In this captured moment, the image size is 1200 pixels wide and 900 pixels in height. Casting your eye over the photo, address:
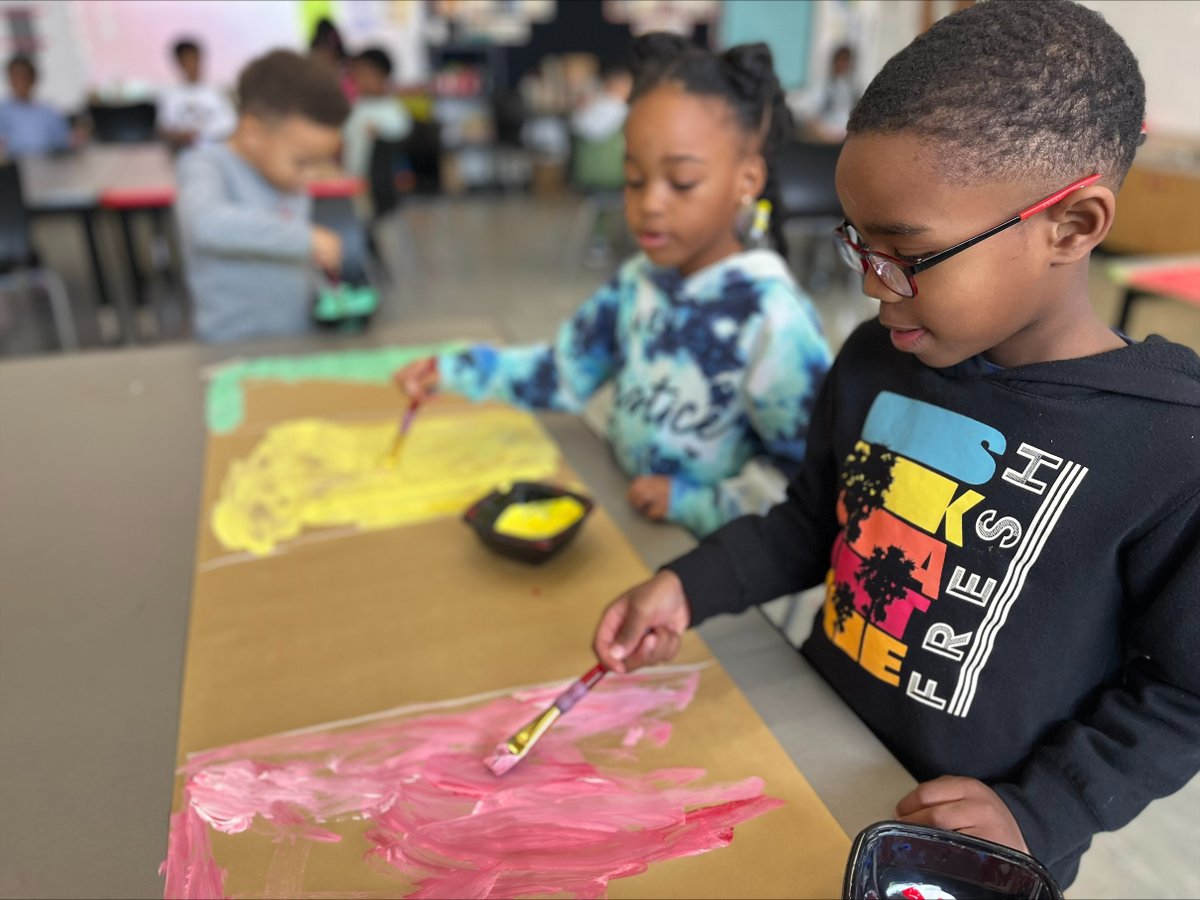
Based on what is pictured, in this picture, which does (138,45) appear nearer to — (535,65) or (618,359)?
(535,65)

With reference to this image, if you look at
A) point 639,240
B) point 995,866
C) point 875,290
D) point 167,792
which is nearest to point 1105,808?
point 995,866

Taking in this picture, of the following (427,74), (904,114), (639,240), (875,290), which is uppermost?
(904,114)

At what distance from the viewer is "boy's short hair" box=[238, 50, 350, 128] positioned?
5.85 ft

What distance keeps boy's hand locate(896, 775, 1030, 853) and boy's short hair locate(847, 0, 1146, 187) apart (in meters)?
0.42

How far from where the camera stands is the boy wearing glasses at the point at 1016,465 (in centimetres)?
57

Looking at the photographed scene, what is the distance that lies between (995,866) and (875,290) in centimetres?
39

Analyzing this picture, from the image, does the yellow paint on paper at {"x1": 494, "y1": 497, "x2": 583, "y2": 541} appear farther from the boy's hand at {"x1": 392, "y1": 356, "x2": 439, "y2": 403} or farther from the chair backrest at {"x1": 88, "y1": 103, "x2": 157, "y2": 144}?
the chair backrest at {"x1": 88, "y1": 103, "x2": 157, "y2": 144}

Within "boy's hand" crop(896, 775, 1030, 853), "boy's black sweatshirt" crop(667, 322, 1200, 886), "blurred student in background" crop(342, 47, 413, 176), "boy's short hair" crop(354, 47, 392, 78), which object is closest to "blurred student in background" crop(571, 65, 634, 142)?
"blurred student in background" crop(342, 47, 413, 176)

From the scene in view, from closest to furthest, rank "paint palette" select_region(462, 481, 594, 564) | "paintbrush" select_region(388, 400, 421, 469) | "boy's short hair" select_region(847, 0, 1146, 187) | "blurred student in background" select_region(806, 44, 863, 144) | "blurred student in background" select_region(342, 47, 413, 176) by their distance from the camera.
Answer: "boy's short hair" select_region(847, 0, 1146, 187), "paint palette" select_region(462, 481, 594, 564), "paintbrush" select_region(388, 400, 421, 469), "blurred student in background" select_region(342, 47, 413, 176), "blurred student in background" select_region(806, 44, 863, 144)

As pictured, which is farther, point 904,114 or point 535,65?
point 535,65

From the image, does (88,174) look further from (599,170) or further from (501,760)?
(501,760)

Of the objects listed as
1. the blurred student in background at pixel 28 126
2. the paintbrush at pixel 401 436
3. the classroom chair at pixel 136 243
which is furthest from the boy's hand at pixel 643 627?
the blurred student in background at pixel 28 126

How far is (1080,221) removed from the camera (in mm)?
585

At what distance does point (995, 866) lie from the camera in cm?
52
